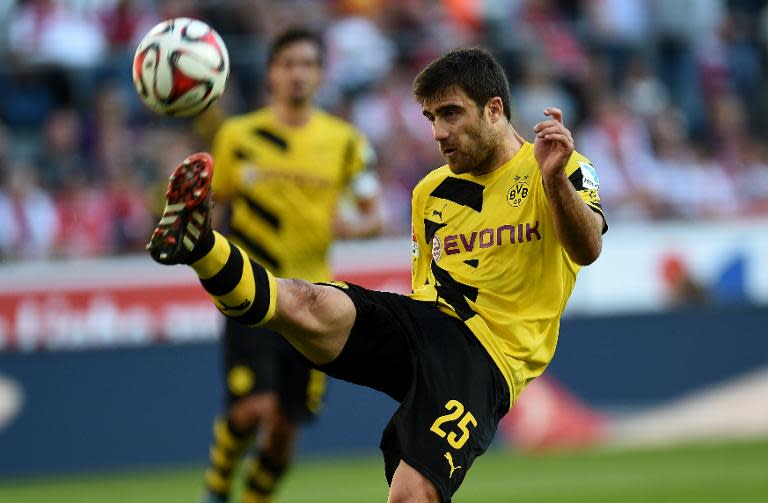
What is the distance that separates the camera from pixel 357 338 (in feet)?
20.9

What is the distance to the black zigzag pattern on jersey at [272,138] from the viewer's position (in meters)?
9.62

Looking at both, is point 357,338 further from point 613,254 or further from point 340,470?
point 613,254

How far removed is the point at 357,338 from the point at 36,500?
19.3ft

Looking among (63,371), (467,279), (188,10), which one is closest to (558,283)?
(467,279)

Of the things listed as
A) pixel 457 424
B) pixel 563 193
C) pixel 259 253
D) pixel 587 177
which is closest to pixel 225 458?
pixel 259 253

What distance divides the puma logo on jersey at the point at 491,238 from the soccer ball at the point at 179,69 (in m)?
1.29

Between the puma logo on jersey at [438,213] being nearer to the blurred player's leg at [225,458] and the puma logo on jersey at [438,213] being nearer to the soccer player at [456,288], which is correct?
the soccer player at [456,288]

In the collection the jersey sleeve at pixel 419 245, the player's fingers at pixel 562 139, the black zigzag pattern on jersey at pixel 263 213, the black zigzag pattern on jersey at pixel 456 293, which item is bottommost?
the black zigzag pattern on jersey at pixel 263 213

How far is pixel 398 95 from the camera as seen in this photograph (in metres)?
16.8

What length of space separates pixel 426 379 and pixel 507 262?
0.67 metres

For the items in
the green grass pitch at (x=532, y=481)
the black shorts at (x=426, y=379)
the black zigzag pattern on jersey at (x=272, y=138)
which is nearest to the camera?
the black shorts at (x=426, y=379)

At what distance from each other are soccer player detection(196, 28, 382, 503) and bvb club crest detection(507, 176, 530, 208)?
9.93ft

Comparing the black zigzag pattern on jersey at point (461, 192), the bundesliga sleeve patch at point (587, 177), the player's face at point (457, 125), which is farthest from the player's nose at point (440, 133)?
the bundesliga sleeve patch at point (587, 177)

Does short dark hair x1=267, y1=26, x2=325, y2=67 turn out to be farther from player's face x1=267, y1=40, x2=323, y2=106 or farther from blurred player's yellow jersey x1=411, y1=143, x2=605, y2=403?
blurred player's yellow jersey x1=411, y1=143, x2=605, y2=403
